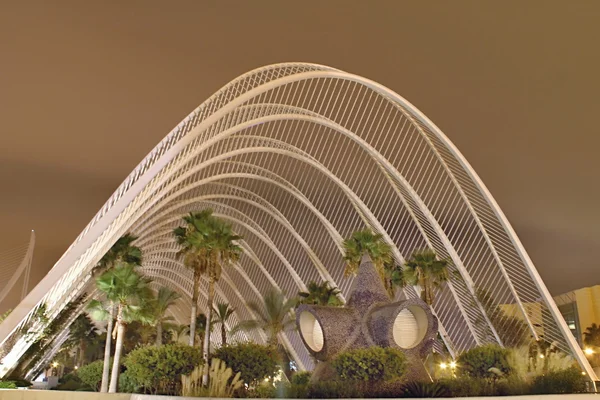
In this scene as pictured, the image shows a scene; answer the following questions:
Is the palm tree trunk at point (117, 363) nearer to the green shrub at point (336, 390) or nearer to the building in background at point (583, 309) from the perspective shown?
the green shrub at point (336, 390)

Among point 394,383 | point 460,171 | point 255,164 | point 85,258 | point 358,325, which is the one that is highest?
point 255,164

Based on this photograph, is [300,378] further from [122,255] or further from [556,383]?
[122,255]

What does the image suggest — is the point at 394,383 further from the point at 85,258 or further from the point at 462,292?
the point at 462,292

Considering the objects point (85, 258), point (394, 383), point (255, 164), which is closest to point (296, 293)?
point (255, 164)

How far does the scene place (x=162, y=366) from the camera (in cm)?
2400

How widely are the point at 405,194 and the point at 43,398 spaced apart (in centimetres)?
3179

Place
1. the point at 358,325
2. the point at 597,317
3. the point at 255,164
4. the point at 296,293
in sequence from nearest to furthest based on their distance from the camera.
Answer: the point at 358,325
the point at 255,164
the point at 296,293
the point at 597,317

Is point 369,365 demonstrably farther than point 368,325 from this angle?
No

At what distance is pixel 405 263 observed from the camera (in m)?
43.4

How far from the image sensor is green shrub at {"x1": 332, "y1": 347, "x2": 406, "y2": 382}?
67.5 feet

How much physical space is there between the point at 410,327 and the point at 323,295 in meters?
26.7

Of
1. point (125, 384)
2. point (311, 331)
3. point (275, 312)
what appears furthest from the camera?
point (275, 312)

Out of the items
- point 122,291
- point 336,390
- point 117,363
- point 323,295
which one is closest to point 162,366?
point 336,390

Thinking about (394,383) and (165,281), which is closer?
(394,383)
